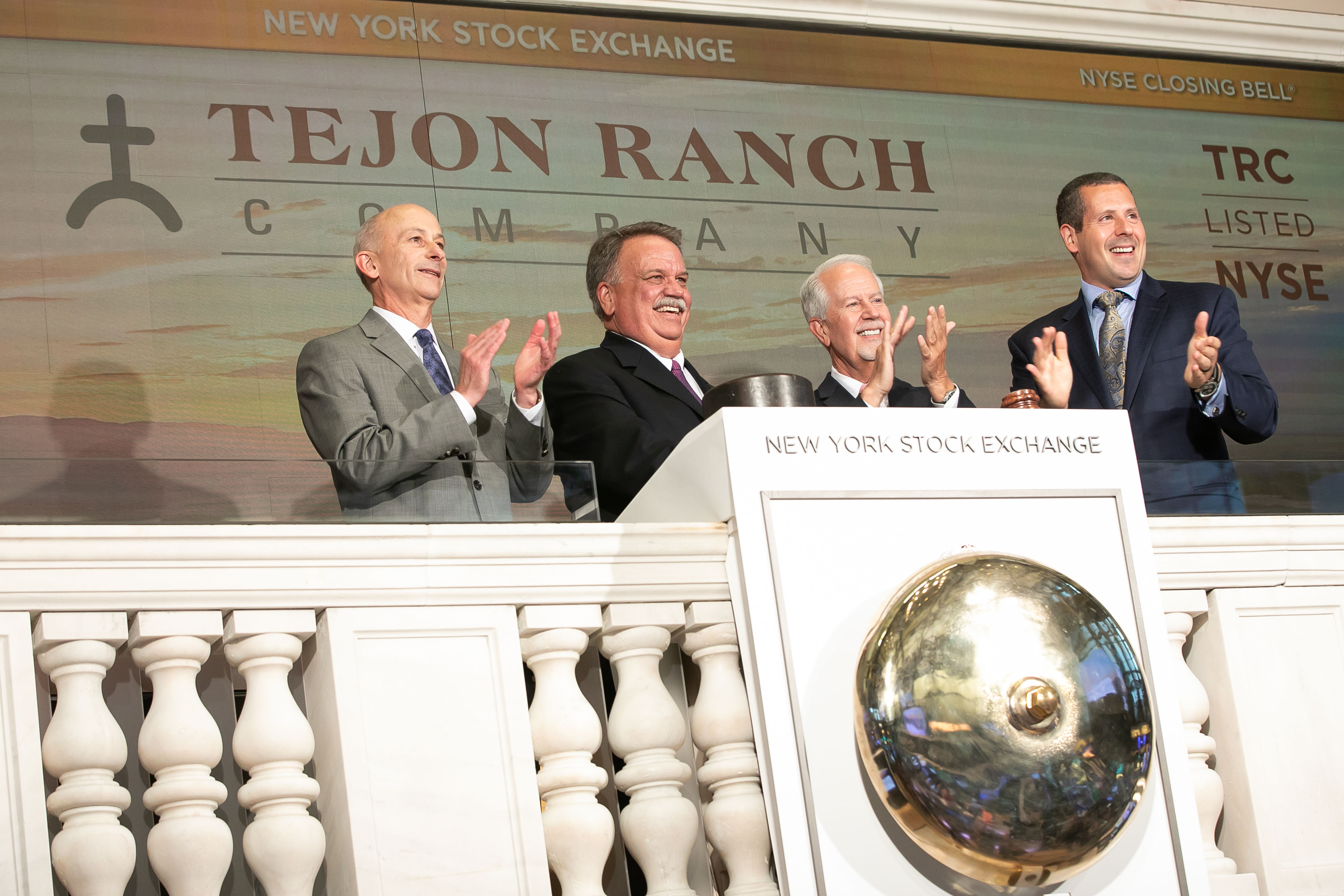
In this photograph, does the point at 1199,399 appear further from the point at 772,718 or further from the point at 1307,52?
the point at 1307,52

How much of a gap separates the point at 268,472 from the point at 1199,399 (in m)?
2.15

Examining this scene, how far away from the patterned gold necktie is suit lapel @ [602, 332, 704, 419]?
4.49 feet

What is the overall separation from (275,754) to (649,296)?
1903 mm

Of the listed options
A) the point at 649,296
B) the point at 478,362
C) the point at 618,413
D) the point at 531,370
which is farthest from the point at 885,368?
the point at 478,362

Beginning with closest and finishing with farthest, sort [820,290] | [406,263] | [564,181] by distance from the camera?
[406,263], [820,290], [564,181]

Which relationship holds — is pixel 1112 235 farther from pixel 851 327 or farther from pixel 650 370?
pixel 650 370

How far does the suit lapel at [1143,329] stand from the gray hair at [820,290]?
0.70m

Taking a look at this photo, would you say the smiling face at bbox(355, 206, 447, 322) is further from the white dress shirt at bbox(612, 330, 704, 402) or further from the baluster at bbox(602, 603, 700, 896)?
the baluster at bbox(602, 603, 700, 896)

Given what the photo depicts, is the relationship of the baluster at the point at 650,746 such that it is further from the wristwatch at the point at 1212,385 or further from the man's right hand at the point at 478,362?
the wristwatch at the point at 1212,385

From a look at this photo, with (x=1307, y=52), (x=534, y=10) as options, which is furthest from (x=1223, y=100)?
(x=534, y=10)

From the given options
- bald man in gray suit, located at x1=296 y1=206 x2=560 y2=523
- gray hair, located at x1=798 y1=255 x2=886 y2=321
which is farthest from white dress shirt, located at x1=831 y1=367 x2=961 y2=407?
bald man in gray suit, located at x1=296 y1=206 x2=560 y2=523

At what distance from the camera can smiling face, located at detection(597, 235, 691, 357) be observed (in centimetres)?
334

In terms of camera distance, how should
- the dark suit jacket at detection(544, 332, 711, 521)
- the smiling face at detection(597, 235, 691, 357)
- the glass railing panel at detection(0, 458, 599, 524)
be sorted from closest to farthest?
the glass railing panel at detection(0, 458, 599, 524)
the dark suit jacket at detection(544, 332, 711, 521)
the smiling face at detection(597, 235, 691, 357)

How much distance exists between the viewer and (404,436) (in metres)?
2.51
